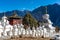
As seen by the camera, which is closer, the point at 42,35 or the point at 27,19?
the point at 42,35

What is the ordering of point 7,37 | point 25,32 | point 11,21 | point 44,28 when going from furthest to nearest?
point 11,21 < point 44,28 < point 25,32 < point 7,37

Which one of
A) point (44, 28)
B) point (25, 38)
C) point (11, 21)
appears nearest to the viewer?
point (25, 38)

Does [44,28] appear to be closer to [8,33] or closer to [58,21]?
[8,33]

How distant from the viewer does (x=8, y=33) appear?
25.5 m

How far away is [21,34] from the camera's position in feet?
89.3

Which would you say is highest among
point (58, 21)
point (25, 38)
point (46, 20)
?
point (58, 21)

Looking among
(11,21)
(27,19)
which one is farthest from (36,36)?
(27,19)

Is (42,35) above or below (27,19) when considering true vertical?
below

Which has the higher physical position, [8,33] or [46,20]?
[46,20]

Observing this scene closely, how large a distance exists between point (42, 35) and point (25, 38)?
153 inches

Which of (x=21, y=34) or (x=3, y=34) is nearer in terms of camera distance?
(x=3, y=34)

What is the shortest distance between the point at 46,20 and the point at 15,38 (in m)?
9.04

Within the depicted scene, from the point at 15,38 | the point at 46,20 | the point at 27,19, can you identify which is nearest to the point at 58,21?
the point at 27,19

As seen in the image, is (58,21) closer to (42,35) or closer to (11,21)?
(11,21)
